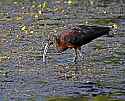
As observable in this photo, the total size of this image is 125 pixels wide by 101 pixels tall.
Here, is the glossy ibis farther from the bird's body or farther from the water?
the water

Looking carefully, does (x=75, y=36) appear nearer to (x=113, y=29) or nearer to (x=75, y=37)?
(x=75, y=37)

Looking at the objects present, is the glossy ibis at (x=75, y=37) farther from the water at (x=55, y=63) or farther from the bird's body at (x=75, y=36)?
the water at (x=55, y=63)

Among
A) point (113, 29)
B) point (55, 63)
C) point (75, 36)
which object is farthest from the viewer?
point (113, 29)

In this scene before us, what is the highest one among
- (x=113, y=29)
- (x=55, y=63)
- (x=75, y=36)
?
(x=75, y=36)

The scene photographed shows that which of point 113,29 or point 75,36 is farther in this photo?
point 113,29

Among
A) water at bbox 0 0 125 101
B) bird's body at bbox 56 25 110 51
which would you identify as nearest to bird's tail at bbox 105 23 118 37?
water at bbox 0 0 125 101

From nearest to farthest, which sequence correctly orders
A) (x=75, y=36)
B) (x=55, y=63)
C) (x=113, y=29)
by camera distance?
(x=55, y=63), (x=75, y=36), (x=113, y=29)

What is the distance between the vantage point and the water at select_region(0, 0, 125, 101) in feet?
35.3

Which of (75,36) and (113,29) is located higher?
(75,36)

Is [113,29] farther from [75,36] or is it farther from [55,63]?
[55,63]

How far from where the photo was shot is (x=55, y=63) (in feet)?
43.4

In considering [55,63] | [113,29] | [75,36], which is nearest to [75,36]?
[75,36]

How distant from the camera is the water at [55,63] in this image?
424 inches

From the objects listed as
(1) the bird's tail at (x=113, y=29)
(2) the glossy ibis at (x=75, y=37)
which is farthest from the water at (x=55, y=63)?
(2) the glossy ibis at (x=75, y=37)
